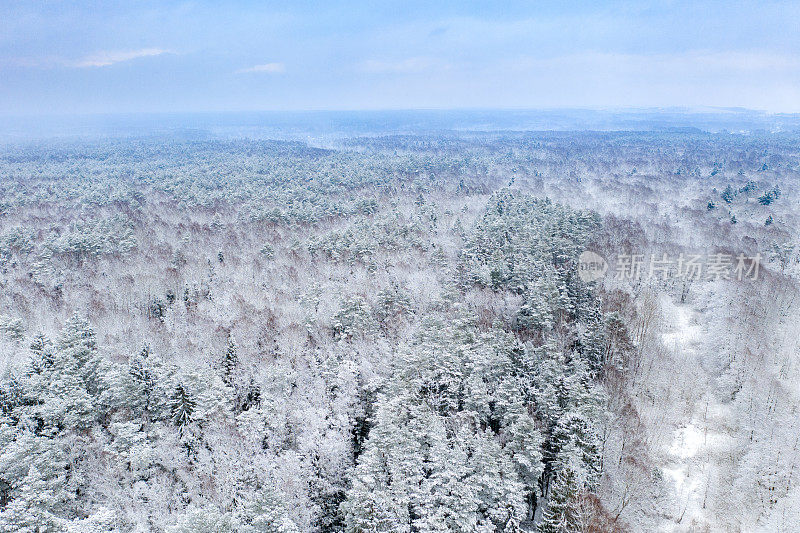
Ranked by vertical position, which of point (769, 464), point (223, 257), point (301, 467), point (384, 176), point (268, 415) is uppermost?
point (384, 176)

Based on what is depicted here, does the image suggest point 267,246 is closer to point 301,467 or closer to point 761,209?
point 301,467

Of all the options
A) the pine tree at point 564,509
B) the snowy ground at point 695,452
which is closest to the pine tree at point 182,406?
the pine tree at point 564,509

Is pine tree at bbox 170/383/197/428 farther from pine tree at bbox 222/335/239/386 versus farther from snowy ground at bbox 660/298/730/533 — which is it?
snowy ground at bbox 660/298/730/533

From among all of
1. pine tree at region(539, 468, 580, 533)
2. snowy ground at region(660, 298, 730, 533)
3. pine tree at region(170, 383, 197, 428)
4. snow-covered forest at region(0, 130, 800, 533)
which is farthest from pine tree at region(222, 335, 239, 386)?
snowy ground at region(660, 298, 730, 533)

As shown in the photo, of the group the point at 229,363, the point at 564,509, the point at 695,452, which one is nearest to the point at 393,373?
the point at 229,363

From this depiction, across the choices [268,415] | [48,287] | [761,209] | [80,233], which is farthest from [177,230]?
[761,209]

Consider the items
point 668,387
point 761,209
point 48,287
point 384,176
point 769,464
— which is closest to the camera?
point 769,464

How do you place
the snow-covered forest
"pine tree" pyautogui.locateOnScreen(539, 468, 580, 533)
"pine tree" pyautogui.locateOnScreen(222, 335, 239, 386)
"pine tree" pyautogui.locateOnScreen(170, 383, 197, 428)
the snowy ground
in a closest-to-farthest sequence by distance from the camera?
"pine tree" pyautogui.locateOnScreen(539, 468, 580, 533) → the snow-covered forest → "pine tree" pyautogui.locateOnScreen(170, 383, 197, 428) → the snowy ground → "pine tree" pyautogui.locateOnScreen(222, 335, 239, 386)
